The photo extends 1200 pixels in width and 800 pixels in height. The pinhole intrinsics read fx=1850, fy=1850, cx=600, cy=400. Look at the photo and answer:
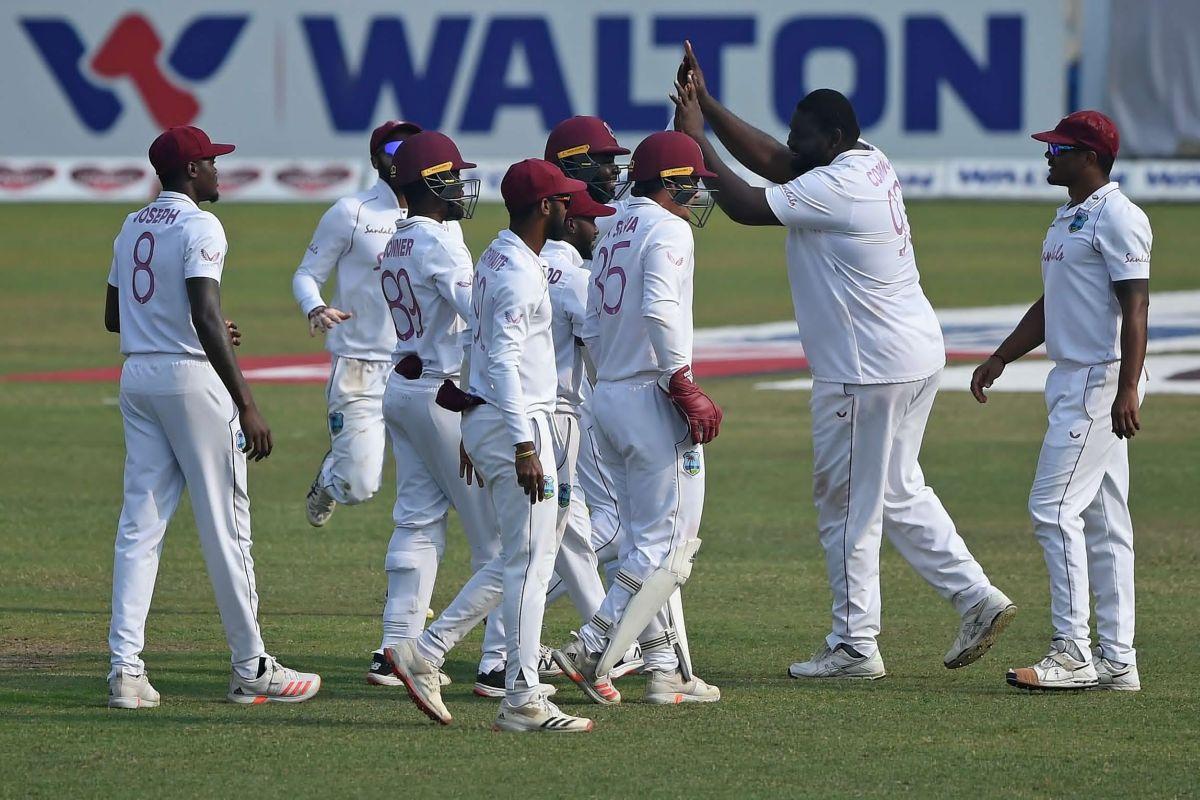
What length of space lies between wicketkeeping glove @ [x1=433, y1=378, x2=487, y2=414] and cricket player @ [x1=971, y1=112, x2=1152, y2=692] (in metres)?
2.30

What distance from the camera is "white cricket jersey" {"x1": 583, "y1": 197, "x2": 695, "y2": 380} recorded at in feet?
22.4

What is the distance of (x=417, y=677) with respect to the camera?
6.59m

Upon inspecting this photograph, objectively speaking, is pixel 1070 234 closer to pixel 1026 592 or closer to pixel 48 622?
pixel 1026 592

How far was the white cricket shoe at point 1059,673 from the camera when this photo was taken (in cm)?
721

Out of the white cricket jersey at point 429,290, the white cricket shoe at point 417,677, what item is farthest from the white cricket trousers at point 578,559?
the white cricket shoe at point 417,677

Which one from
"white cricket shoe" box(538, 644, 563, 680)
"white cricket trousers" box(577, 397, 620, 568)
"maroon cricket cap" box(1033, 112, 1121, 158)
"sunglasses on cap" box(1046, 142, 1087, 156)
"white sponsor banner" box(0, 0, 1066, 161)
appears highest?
"white sponsor banner" box(0, 0, 1066, 161)

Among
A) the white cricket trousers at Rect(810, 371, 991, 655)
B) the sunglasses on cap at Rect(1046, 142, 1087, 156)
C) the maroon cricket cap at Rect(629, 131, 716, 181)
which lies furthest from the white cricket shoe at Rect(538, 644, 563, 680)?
the sunglasses on cap at Rect(1046, 142, 1087, 156)

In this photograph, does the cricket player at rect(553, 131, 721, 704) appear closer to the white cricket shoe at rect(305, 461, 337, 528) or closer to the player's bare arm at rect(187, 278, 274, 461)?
the player's bare arm at rect(187, 278, 274, 461)

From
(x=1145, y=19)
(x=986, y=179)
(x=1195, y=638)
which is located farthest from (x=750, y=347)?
(x=1145, y=19)

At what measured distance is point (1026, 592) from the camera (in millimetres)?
9406

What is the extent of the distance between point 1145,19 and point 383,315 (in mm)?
39165

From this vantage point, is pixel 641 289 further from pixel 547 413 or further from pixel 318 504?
pixel 318 504

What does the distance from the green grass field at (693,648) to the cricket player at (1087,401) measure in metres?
0.20

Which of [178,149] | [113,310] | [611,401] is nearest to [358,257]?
[113,310]
